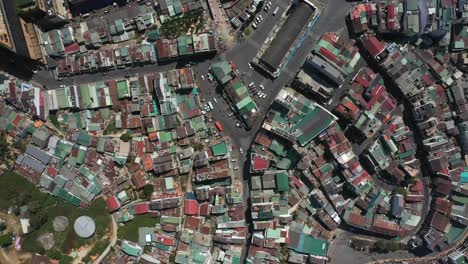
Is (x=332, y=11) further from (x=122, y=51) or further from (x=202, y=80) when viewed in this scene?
(x=122, y=51)

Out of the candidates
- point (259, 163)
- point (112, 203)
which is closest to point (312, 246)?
point (259, 163)

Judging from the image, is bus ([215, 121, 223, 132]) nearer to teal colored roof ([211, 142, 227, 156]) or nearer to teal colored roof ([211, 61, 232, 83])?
teal colored roof ([211, 142, 227, 156])

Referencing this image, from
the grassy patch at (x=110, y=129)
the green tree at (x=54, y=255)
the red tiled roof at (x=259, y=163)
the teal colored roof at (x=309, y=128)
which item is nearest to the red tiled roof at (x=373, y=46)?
the teal colored roof at (x=309, y=128)

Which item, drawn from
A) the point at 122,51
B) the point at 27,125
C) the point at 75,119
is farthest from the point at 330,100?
the point at 27,125

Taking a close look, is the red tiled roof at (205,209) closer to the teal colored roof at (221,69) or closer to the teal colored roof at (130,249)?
the teal colored roof at (130,249)

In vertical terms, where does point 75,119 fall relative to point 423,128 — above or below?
below

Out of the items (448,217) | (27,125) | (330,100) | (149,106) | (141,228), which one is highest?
(330,100)

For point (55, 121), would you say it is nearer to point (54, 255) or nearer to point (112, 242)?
point (54, 255)

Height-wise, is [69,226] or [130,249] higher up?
[69,226]
